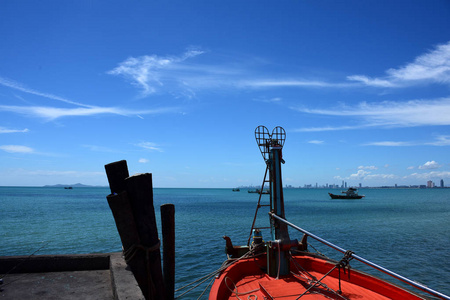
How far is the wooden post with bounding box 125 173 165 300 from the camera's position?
538cm

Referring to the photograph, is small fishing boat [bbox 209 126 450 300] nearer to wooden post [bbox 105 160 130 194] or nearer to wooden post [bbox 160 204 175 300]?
wooden post [bbox 160 204 175 300]

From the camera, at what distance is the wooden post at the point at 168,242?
21.6 feet

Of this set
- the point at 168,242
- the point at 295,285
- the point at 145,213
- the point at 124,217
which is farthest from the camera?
Result: the point at 295,285

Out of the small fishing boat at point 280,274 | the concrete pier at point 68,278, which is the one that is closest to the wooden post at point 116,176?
the concrete pier at point 68,278

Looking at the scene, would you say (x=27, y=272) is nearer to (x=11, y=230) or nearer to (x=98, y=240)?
(x=98, y=240)

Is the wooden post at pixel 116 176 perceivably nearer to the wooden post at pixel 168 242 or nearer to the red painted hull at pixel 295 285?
the wooden post at pixel 168 242

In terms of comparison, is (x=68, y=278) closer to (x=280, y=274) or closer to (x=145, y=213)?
(x=145, y=213)

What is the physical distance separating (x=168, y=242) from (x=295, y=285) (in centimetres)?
389

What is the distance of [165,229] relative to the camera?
654 cm

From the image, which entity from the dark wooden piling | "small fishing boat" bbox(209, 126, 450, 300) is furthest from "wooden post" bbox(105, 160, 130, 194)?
"small fishing boat" bbox(209, 126, 450, 300)

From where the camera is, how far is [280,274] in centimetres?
876

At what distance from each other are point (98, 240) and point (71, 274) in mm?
21448

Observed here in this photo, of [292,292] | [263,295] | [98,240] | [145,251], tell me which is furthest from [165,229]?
[98,240]

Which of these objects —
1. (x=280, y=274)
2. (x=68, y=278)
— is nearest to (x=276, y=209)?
(x=280, y=274)
